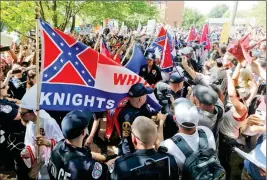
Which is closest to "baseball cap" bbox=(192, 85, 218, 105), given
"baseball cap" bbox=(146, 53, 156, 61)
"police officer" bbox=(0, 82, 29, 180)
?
"police officer" bbox=(0, 82, 29, 180)

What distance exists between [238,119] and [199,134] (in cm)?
104

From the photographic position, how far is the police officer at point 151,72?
6602mm

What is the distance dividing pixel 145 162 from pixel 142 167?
5 cm

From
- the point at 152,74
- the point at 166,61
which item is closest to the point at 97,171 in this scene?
the point at 166,61

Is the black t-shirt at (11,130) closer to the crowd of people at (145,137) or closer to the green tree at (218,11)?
the crowd of people at (145,137)

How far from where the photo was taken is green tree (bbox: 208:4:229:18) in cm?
12259

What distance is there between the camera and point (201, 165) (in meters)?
2.42

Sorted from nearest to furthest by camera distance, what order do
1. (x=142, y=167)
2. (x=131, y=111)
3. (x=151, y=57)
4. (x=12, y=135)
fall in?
(x=142, y=167) → (x=131, y=111) → (x=12, y=135) → (x=151, y=57)

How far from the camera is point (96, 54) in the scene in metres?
3.45

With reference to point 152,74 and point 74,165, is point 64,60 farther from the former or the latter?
point 152,74

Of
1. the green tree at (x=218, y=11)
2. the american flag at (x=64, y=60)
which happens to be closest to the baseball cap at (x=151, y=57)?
the american flag at (x=64, y=60)

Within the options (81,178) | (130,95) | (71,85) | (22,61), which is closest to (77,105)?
(71,85)

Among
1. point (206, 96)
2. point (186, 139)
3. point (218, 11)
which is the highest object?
point (218, 11)

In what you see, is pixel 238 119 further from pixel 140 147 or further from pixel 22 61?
pixel 22 61
